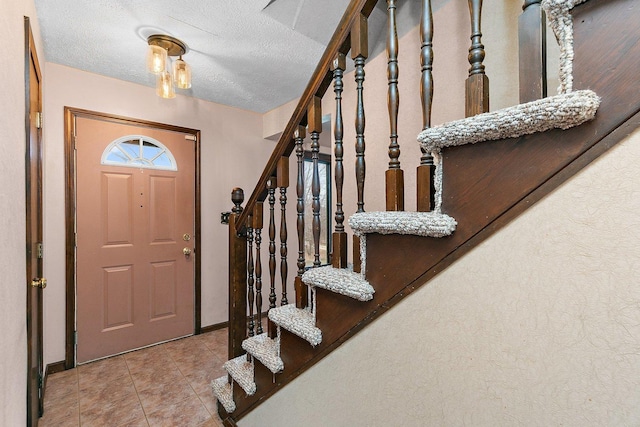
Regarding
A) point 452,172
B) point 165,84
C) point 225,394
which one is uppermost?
point 165,84

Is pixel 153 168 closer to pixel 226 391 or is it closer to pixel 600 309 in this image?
pixel 226 391

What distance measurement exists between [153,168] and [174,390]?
1829 millimetres

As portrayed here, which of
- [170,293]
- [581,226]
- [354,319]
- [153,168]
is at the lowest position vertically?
[170,293]

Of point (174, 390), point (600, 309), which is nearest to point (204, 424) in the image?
point (174, 390)

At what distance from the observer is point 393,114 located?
866mm

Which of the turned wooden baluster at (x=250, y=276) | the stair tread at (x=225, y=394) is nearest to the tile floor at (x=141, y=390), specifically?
the stair tread at (x=225, y=394)

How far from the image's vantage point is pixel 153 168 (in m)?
2.61

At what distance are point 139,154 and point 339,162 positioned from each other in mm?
2310

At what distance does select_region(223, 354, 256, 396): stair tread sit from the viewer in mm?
1349

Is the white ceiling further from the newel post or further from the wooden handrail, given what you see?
the newel post

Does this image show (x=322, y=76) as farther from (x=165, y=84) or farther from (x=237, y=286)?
(x=165, y=84)

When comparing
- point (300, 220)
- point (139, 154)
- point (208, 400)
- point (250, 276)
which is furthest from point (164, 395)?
point (139, 154)

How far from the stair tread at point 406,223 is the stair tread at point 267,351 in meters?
0.70

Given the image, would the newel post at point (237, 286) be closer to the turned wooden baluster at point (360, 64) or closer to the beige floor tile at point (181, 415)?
the beige floor tile at point (181, 415)
